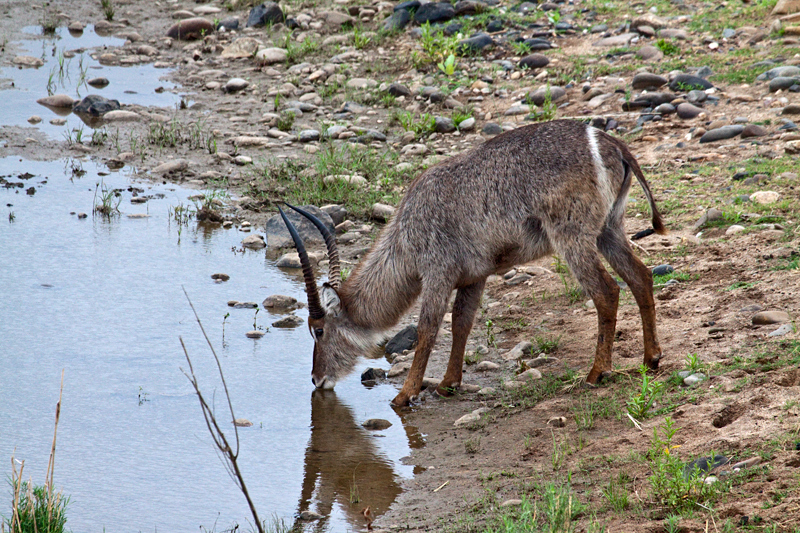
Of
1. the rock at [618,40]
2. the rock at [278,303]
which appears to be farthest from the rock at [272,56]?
the rock at [278,303]

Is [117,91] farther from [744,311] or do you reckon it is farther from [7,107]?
[744,311]

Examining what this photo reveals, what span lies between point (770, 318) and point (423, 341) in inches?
98.9

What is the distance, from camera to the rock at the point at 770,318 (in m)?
5.73

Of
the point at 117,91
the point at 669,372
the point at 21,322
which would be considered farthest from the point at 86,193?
the point at 669,372

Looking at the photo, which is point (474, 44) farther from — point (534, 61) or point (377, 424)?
point (377, 424)

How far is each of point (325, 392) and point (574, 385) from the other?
2.07 m

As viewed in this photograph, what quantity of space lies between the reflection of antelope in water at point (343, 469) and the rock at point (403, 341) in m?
1.05

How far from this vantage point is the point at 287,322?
7.67 meters

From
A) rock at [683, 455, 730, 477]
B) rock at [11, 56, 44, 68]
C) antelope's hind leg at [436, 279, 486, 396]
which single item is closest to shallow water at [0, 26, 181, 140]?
rock at [11, 56, 44, 68]

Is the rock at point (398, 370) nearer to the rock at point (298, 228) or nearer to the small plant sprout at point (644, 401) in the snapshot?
the small plant sprout at point (644, 401)

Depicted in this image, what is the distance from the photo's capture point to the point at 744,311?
6.11m

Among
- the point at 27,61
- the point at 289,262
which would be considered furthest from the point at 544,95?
the point at 27,61

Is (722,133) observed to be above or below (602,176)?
below

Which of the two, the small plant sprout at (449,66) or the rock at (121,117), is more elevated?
the small plant sprout at (449,66)
